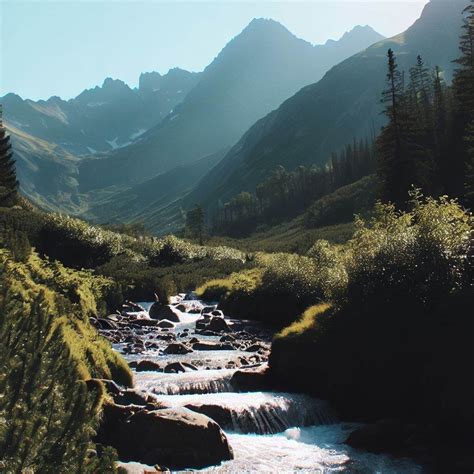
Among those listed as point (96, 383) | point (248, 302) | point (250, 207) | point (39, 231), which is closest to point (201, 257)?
point (39, 231)

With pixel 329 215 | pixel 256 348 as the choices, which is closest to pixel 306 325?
pixel 256 348

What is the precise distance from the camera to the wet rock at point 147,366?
1868 cm

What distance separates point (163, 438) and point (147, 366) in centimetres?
779

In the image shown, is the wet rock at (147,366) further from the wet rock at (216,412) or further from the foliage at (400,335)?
the wet rock at (216,412)

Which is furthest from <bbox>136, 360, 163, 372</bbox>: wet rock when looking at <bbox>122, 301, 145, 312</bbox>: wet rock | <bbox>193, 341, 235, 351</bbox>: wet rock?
<bbox>122, 301, 145, 312</bbox>: wet rock

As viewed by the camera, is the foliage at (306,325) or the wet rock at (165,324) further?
the wet rock at (165,324)

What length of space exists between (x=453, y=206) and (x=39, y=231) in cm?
4104

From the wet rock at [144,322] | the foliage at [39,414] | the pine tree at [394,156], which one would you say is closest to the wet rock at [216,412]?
the foliage at [39,414]

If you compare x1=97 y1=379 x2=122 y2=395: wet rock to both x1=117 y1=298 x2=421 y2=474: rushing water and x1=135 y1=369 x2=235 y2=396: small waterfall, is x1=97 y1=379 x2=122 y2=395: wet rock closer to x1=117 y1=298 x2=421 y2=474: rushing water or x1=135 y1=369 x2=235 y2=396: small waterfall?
x1=117 y1=298 x2=421 y2=474: rushing water

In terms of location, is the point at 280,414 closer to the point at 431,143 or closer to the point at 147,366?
the point at 147,366

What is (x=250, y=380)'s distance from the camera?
17.4 metres

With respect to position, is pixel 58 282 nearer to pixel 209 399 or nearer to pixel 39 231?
pixel 209 399

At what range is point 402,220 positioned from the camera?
19844 mm

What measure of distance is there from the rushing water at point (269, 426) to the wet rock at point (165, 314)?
47.9 ft
